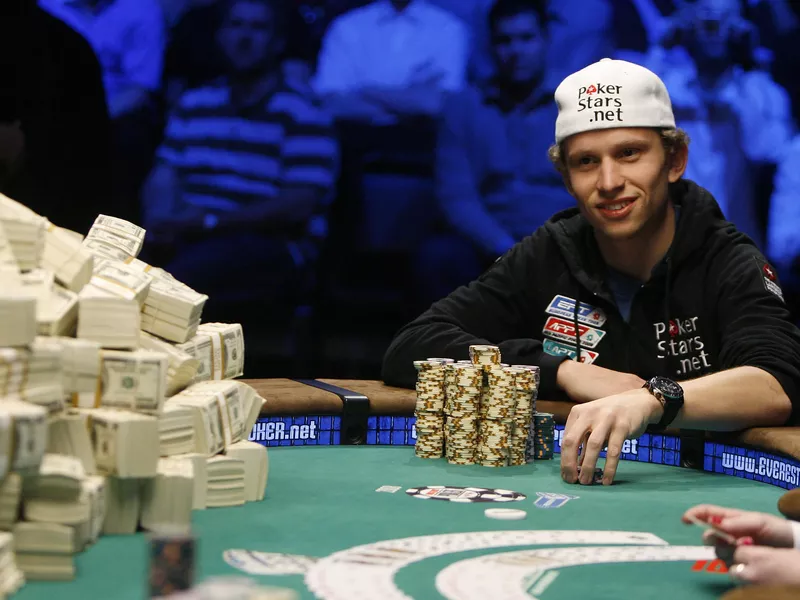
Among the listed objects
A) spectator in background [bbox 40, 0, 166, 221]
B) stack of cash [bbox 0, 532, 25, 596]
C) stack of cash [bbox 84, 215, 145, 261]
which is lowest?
stack of cash [bbox 0, 532, 25, 596]

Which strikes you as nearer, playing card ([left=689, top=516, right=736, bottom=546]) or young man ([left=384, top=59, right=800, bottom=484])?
playing card ([left=689, top=516, right=736, bottom=546])

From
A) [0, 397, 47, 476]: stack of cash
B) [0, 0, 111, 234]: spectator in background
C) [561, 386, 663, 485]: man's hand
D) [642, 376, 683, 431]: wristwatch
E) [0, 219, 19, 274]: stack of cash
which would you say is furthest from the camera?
[0, 0, 111, 234]: spectator in background

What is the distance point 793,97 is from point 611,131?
3496 mm

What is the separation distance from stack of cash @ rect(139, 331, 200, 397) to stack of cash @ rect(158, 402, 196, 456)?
120 millimetres

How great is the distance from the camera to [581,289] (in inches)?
127

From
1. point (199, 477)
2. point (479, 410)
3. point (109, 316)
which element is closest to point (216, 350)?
point (199, 477)

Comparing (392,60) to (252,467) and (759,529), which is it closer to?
(252,467)

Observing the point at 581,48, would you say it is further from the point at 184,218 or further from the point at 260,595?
the point at 260,595

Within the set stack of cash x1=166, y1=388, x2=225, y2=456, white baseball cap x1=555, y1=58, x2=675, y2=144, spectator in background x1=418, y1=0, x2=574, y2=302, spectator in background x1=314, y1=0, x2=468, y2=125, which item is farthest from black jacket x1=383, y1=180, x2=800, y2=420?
spectator in background x1=314, y1=0, x2=468, y2=125

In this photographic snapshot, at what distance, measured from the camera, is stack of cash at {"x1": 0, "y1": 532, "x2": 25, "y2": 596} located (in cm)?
145

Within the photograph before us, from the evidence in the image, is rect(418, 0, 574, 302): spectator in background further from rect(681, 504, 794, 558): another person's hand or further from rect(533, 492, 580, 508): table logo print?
rect(681, 504, 794, 558): another person's hand

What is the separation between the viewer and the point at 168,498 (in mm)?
1889

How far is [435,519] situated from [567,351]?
51.1 inches

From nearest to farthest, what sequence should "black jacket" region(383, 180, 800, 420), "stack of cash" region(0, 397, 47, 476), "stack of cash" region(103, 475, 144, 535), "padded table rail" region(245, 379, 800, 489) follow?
"stack of cash" region(0, 397, 47, 476) → "stack of cash" region(103, 475, 144, 535) → "padded table rail" region(245, 379, 800, 489) → "black jacket" region(383, 180, 800, 420)
